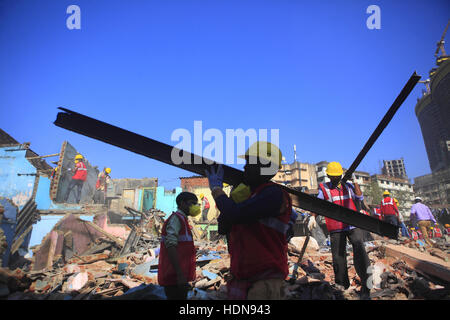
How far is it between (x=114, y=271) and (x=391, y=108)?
778 centimetres

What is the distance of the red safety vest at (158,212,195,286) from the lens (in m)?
2.91

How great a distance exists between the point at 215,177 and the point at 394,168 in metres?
89.8

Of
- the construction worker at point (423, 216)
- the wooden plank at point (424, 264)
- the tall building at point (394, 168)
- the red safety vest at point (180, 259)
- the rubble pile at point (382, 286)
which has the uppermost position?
the tall building at point (394, 168)

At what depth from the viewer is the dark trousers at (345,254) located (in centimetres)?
406

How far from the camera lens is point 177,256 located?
9.46 ft

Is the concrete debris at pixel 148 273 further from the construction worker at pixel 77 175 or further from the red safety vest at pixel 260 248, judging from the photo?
the construction worker at pixel 77 175

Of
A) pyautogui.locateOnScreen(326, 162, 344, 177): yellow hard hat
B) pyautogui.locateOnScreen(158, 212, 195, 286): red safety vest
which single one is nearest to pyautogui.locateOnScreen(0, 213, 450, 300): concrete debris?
pyautogui.locateOnScreen(158, 212, 195, 286): red safety vest

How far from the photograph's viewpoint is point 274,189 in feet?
Answer: 6.10

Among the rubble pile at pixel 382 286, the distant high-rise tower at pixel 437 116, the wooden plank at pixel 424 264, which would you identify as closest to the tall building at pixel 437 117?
the distant high-rise tower at pixel 437 116

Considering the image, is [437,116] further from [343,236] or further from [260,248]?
[260,248]

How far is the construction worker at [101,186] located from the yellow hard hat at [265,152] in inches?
686

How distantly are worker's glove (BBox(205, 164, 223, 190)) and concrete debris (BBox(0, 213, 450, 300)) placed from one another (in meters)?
1.55
